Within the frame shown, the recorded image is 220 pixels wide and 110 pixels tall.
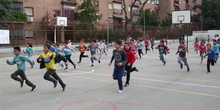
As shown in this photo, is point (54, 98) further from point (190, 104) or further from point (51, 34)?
point (51, 34)

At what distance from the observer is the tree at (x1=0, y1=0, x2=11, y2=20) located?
3034 centimetres

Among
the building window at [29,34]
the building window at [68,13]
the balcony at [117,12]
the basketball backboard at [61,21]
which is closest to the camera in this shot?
the building window at [29,34]

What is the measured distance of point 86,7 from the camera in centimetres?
4188

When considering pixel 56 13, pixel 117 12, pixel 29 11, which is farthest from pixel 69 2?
pixel 117 12

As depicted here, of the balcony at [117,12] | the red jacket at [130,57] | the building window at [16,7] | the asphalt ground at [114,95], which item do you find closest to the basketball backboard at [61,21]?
the building window at [16,7]

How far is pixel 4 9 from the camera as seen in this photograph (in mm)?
30422

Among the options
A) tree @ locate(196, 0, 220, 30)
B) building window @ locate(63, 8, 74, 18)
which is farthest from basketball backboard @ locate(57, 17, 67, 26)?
tree @ locate(196, 0, 220, 30)

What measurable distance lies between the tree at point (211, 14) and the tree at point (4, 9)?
171ft

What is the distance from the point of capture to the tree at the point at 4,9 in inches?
1195

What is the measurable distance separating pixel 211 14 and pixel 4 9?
57.9 meters

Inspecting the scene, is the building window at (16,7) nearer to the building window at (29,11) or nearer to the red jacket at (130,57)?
the building window at (29,11)

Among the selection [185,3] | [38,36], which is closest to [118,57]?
[38,36]

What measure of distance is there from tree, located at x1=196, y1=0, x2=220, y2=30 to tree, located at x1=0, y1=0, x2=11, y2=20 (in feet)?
171

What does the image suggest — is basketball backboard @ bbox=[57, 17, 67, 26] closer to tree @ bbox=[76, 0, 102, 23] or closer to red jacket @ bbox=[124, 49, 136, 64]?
tree @ bbox=[76, 0, 102, 23]
